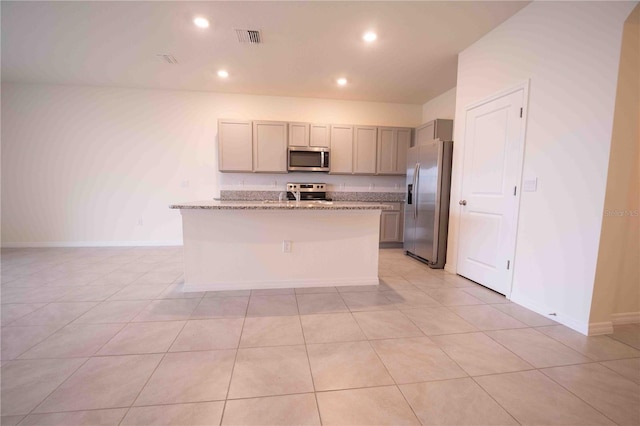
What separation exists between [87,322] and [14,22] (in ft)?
10.4

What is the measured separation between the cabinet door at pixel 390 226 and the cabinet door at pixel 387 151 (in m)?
0.79

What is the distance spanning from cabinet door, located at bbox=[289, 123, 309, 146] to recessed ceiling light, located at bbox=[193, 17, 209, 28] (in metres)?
2.04

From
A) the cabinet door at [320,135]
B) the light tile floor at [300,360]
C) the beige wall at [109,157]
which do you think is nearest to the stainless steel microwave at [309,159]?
the cabinet door at [320,135]

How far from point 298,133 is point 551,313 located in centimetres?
403

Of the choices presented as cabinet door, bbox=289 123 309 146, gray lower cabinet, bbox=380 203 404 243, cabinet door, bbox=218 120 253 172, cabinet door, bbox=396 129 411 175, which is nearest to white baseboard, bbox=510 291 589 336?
gray lower cabinet, bbox=380 203 404 243

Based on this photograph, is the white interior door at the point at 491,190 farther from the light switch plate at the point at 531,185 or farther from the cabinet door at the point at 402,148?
the cabinet door at the point at 402,148

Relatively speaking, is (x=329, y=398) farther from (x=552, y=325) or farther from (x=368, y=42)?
(x=368, y=42)

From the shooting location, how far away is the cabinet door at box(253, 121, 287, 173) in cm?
450

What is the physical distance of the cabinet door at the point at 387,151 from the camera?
4797mm

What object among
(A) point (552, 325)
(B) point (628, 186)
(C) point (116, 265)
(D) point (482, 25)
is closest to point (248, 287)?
(C) point (116, 265)

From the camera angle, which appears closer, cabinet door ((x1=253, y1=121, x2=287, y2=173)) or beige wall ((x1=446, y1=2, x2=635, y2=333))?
beige wall ((x1=446, y1=2, x2=635, y2=333))

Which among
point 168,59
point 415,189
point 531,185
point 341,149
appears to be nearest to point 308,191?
point 341,149

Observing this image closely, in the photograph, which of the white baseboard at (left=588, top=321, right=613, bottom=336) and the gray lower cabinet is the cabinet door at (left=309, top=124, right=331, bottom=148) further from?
the white baseboard at (left=588, top=321, right=613, bottom=336)

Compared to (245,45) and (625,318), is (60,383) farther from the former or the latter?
(625,318)
